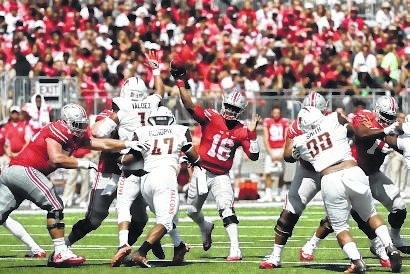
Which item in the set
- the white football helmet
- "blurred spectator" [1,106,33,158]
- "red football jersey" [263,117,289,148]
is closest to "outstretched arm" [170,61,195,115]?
the white football helmet

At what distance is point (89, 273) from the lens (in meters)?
11.6

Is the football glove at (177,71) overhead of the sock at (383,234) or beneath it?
overhead

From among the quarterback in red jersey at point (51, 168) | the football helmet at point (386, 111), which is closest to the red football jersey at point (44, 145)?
the quarterback in red jersey at point (51, 168)

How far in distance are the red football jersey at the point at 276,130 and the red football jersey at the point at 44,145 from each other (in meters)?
10.2

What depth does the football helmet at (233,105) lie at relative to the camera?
44.4 feet

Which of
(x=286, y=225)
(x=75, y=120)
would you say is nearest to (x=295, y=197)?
(x=286, y=225)

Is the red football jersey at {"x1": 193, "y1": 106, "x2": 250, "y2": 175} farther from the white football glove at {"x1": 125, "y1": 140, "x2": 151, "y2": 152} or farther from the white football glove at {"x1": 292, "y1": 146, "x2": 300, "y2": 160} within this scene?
the white football glove at {"x1": 292, "y1": 146, "x2": 300, "y2": 160}

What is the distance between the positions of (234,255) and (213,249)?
4.44 feet

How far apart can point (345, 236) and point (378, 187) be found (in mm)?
2100

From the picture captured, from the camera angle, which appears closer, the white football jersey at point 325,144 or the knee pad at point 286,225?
the white football jersey at point 325,144

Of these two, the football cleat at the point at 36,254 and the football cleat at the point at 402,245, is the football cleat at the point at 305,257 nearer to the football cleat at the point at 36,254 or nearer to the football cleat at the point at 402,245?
the football cleat at the point at 402,245

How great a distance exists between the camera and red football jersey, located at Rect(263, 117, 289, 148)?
2262cm

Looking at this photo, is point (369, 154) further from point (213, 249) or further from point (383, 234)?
point (213, 249)

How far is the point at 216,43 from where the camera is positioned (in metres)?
26.0
